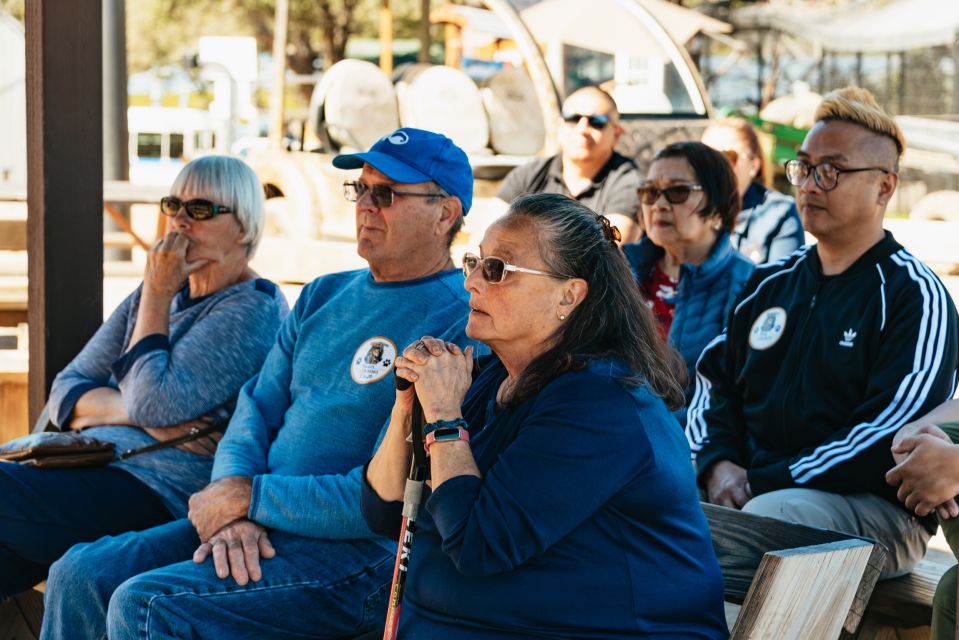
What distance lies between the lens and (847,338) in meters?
3.09

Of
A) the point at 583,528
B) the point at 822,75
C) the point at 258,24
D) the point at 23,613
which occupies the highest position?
the point at 258,24

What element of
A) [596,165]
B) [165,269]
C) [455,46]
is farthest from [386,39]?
[165,269]

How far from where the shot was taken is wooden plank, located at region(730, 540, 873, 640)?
6.54 feet

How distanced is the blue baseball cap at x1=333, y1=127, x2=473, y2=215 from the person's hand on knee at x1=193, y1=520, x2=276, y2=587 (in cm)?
95

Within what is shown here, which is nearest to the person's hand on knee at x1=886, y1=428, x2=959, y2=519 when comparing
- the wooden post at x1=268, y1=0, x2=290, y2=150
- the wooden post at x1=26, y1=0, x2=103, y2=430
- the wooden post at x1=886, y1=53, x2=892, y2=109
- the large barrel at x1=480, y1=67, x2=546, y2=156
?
the wooden post at x1=26, y1=0, x2=103, y2=430

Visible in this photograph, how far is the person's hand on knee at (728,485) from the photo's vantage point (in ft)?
10.5

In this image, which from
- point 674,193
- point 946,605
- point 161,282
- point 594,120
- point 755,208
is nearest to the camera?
point 946,605

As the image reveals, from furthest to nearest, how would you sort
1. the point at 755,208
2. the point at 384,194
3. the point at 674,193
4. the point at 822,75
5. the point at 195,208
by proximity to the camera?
the point at 822,75 < the point at 755,208 < the point at 674,193 < the point at 195,208 < the point at 384,194

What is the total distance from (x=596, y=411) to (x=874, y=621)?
3.91 feet

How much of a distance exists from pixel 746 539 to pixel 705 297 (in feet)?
5.52

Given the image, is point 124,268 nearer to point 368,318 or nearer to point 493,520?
point 368,318

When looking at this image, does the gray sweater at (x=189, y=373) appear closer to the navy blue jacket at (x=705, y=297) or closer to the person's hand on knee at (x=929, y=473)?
the navy blue jacket at (x=705, y=297)

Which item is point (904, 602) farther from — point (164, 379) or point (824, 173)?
point (164, 379)

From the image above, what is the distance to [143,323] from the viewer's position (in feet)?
11.1
